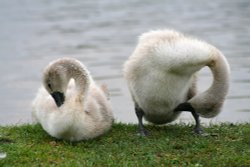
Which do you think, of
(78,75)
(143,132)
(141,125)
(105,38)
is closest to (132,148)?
(143,132)

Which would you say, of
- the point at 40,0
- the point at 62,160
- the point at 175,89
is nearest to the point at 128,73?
the point at 175,89

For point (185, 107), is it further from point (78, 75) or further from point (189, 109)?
point (78, 75)

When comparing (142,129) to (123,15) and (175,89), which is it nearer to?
(175,89)

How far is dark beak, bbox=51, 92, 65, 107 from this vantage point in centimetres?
1004

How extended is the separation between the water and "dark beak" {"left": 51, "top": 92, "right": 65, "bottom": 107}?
4101 millimetres

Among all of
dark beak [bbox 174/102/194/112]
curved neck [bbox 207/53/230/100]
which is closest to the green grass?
dark beak [bbox 174/102/194/112]

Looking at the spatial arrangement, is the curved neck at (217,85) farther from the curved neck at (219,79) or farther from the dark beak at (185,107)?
the dark beak at (185,107)

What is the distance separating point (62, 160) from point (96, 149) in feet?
2.65

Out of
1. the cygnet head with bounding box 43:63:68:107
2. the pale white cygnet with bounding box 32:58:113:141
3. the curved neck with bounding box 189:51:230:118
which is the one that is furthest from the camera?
the cygnet head with bounding box 43:63:68:107

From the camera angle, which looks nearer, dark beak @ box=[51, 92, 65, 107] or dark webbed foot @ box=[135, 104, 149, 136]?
Result: dark beak @ box=[51, 92, 65, 107]

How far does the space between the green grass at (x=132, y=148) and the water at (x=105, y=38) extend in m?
3.85

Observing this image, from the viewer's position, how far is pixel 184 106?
10.5 meters

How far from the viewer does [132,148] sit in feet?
31.0

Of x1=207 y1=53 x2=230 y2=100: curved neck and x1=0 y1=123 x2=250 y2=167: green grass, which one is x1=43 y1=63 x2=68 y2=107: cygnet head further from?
x1=207 y1=53 x2=230 y2=100: curved neck
